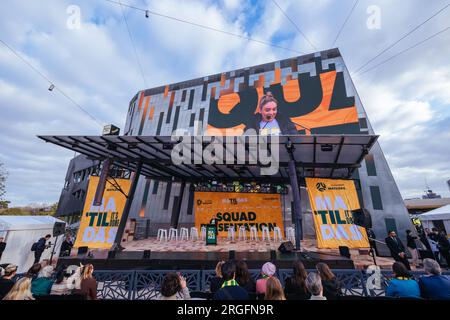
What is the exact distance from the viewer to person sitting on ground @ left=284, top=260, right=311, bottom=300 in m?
2.98

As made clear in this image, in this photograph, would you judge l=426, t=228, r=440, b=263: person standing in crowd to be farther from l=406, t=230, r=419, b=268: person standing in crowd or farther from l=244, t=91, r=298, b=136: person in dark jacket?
l=244, t=91, r=298, b=136: person in dark jacket

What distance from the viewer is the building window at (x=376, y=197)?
511 inches

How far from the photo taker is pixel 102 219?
1180cm

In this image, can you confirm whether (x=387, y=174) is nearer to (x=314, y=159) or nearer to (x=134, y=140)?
(x=314, y=159)

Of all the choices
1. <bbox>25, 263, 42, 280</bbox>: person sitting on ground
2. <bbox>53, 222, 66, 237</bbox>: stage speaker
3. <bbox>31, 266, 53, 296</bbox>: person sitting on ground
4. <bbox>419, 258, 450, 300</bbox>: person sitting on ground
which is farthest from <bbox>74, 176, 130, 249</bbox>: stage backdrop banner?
<bbox>419, 258, 450, 300</bbox>: person sitting on ground

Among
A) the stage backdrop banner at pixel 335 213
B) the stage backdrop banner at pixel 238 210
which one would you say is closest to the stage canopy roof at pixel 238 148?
the stage backdrop banner at pixel 335 213

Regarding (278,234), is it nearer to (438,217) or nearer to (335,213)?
(335,213)

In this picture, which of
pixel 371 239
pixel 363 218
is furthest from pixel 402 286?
pixel 371 239

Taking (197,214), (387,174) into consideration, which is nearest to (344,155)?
(387,174)

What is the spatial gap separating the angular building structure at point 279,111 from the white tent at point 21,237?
24.8ft

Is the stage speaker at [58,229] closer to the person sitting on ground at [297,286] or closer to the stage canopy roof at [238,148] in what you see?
the stage canopy roof at [238,148]

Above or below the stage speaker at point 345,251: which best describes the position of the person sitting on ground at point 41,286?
below

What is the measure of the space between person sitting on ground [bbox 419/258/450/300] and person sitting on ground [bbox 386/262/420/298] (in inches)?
5.3
